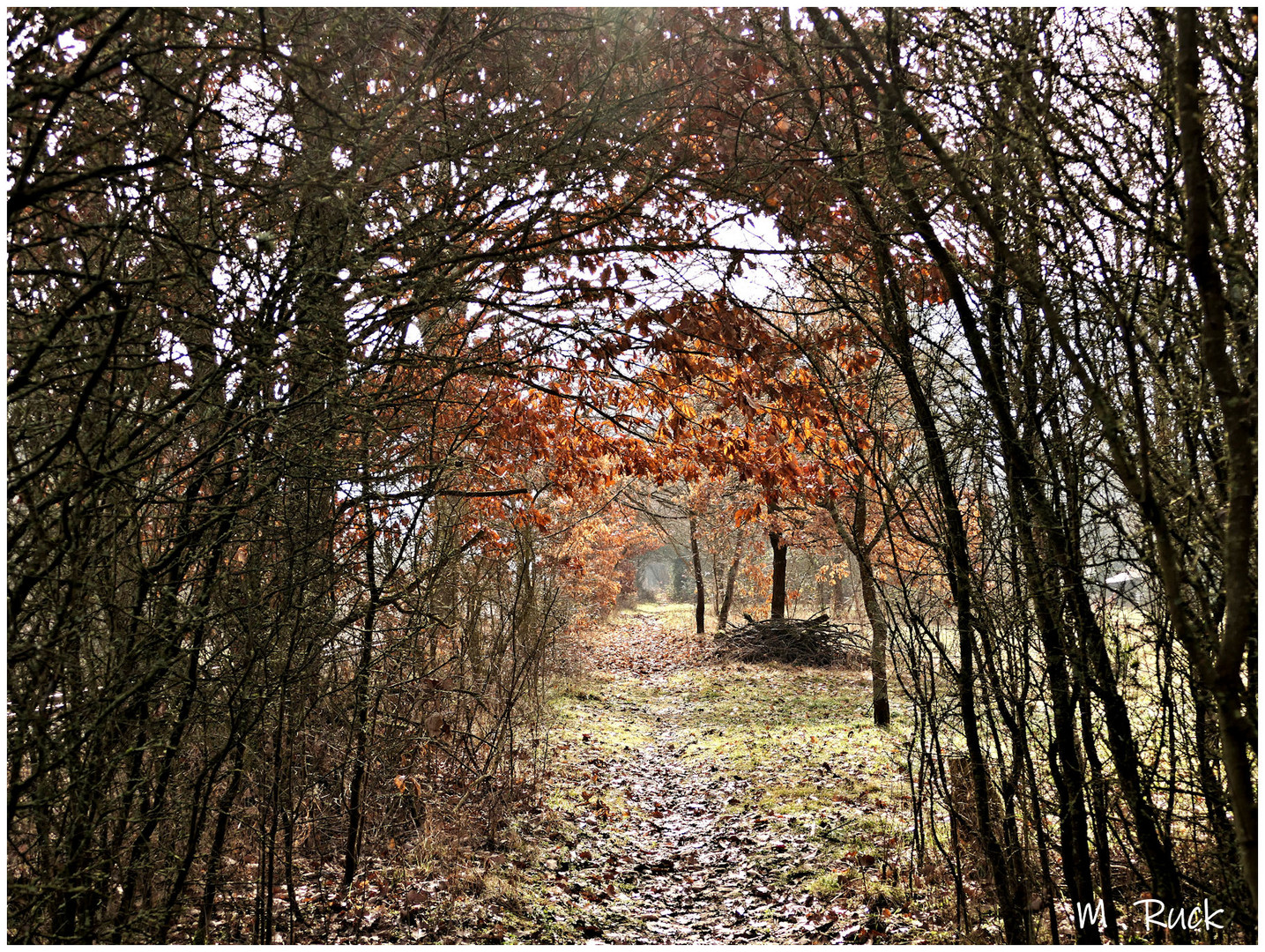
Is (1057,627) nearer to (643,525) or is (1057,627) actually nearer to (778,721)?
(778,721)

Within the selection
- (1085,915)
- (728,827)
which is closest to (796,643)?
(728,827)

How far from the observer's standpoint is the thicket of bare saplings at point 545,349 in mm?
2172

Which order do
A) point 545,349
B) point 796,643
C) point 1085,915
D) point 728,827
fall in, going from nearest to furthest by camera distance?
point 1085,915
point 545,349
point 728,827
point 796,643

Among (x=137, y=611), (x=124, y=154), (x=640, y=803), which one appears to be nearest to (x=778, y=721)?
(x=640, y=803)

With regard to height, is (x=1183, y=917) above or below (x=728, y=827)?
above

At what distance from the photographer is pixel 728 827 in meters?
6.05

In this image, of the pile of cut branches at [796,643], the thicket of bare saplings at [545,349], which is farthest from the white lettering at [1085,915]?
the pile of cut branches at [796,643]

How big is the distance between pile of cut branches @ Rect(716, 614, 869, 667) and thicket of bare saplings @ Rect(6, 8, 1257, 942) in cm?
976

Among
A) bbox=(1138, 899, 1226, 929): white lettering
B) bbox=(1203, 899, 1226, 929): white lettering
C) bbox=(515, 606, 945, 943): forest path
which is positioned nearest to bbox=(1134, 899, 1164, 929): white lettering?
bbox=(1138, 899, 1226, 929): white lettering

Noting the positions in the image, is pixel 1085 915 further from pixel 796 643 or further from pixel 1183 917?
pixel 796 643

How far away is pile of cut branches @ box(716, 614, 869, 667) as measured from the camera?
47.1ft

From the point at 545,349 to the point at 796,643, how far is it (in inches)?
460

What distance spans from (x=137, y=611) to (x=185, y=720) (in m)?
0.50

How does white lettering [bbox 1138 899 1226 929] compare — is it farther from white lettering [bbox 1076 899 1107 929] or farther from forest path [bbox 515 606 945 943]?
forest path [bbox 515 606 945 943]
